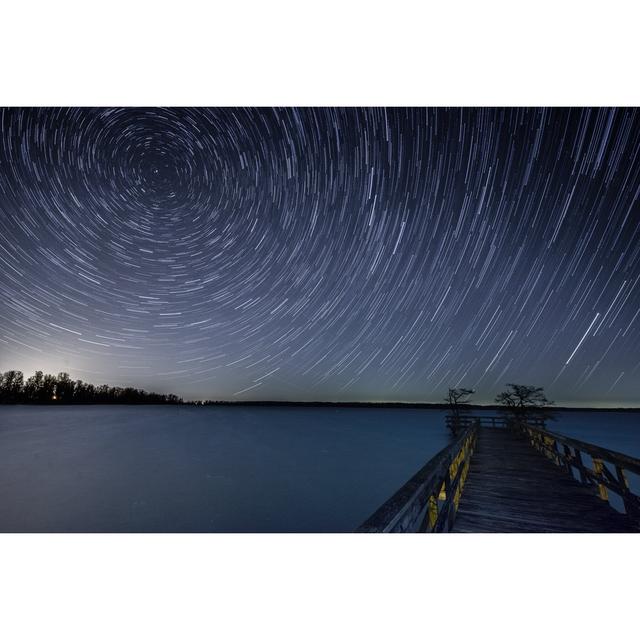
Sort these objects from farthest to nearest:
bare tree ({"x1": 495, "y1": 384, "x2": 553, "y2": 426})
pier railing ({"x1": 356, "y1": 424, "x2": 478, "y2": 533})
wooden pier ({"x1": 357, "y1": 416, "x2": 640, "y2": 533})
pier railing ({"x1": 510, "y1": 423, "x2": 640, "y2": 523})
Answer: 1. bare tree ({"x1": 495, "y1": 384, "x2": 553, "y2": 426})
2. pier railing ({"x1": 510, "y1": 423, "x2": 640, "y2": 523})
3. wooden pier ({"x1": 357, "y1": 416, "x2": 640, "y2": 533})
4. pier railing ({"x1": 356, "y1": 424, "x2": 478, "y2": 533})

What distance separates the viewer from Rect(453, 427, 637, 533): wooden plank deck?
10.1 ft

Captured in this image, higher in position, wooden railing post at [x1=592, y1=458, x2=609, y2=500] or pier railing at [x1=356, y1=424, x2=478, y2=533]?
wooden railing post at [x1=592, y1=458, x2=609, y2=500]

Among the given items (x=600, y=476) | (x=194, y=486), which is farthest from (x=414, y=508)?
(x=194, y=486)

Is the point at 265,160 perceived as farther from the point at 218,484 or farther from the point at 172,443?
the point at 172,443

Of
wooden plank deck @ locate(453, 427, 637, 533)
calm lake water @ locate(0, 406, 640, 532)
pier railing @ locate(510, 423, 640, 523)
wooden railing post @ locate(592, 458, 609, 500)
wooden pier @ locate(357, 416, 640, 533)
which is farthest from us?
calm lake water @ locate(0, 406, 640, 532)

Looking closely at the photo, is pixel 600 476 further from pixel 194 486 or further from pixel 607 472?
pixel 194 486

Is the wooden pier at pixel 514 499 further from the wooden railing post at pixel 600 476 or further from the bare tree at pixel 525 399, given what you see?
the bare tree at pixel 525 399

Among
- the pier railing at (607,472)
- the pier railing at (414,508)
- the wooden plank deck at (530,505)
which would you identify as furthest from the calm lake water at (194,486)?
the pier railing at (414,508)

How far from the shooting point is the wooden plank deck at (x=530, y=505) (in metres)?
3.09

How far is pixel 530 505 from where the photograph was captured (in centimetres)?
365

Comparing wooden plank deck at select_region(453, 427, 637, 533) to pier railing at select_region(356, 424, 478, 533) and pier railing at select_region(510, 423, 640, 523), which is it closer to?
pier railing at select_region(510, 423, 640, 523)

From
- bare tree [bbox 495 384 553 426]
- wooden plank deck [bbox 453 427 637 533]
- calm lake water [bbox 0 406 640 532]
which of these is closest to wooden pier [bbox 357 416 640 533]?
wooden plank deck [bbox 453 427 637 533]
